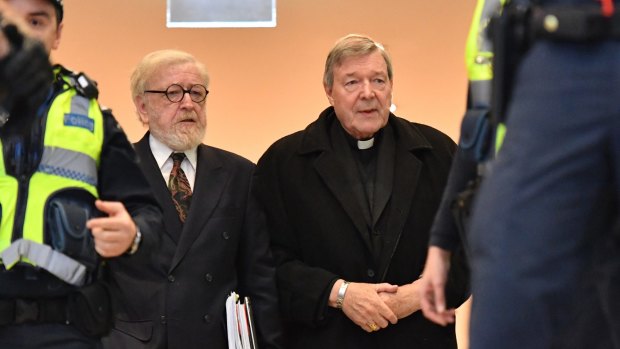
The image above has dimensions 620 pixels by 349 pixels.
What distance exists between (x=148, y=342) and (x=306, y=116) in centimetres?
244

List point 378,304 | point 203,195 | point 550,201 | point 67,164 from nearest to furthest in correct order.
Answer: point 550,201 → point 67,164 → point 378,304 → point 203,195

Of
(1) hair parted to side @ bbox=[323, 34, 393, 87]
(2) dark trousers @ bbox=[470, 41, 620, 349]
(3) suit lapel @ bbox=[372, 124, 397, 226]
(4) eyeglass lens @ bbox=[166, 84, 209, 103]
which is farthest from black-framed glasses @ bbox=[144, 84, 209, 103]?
(2) dark trousers @ bbox=[470, 41, 620, 349]

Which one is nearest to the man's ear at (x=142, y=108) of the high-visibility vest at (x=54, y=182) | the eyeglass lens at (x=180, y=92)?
the eyeglass lens at (x=180, y=92)

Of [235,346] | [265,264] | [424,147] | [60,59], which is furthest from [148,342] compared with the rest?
[60,59]

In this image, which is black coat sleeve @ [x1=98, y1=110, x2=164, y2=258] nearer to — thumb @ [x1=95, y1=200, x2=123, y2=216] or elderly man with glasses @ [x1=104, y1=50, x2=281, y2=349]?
thumb @ [x1=95, y1=200, x2=123, y2=216]

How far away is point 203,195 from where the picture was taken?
373cm

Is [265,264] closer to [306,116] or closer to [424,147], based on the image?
[424,147]

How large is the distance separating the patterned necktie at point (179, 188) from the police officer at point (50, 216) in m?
1.29

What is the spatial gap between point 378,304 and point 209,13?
2642 mm

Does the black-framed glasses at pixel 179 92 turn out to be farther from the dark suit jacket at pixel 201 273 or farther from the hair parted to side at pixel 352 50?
the hair parted to side at pixel 352 50

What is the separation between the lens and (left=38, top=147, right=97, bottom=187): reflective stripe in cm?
231

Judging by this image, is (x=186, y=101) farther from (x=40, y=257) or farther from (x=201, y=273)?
(x=40, y=257)

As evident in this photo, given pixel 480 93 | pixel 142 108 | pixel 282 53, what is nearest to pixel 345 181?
pixel 142 108

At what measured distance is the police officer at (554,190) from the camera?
155 cm
